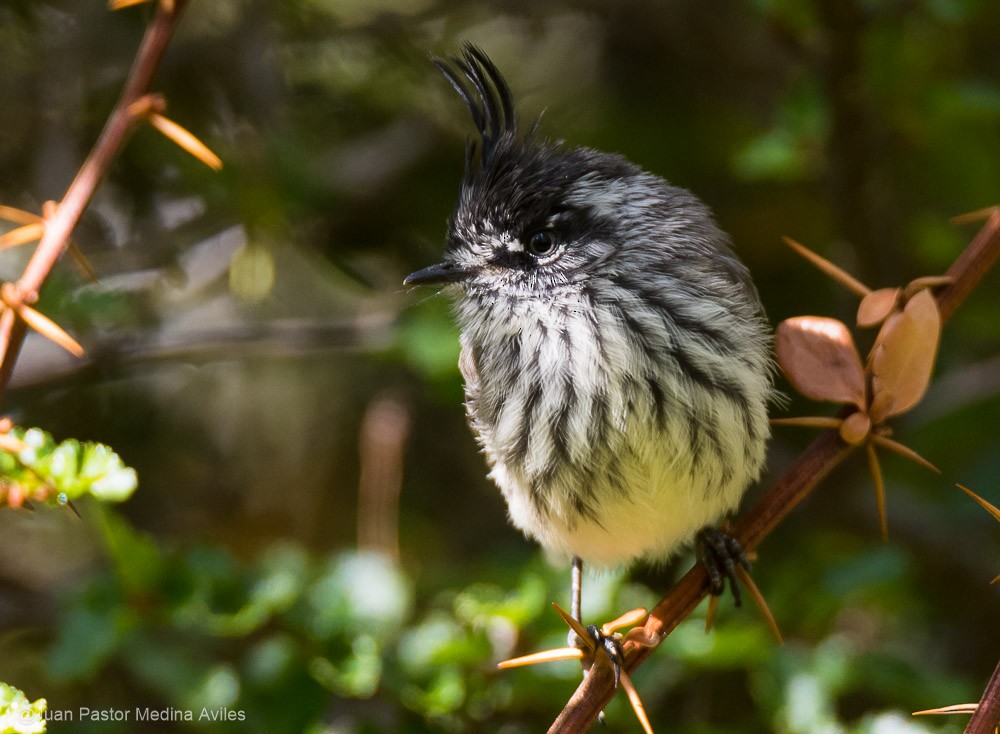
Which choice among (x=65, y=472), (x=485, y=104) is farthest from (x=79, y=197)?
(x=485, y=104)

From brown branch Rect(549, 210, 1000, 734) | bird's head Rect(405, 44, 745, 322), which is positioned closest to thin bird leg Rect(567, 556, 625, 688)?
brown branch Rect(549, 210, 1000, 734)

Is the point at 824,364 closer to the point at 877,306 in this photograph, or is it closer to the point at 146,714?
the point at 877,306

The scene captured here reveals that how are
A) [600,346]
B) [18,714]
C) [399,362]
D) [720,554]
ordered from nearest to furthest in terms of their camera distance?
1. [18,714]
2. [600,346]
3. [720,554]
4. [399,362]

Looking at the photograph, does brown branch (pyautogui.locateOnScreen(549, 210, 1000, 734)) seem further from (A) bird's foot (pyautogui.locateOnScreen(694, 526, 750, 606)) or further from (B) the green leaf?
(A) bird's foot (pyautogui.locateOnScreen(694, 526, 750, 606))

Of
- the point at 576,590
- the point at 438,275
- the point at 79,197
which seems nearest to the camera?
the point at 79,197

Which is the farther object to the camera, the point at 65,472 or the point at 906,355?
the point at 906,355

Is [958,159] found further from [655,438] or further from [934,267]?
[655,438]

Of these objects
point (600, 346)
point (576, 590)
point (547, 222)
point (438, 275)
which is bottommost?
point (576, 590)

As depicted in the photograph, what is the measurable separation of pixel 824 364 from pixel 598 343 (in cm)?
89

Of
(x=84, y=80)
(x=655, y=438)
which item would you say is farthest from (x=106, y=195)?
(x=655, y=438)

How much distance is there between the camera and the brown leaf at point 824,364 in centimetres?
192

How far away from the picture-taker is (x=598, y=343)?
2.78m

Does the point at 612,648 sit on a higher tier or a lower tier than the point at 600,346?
lower

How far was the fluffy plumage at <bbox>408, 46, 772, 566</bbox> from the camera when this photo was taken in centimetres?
275
